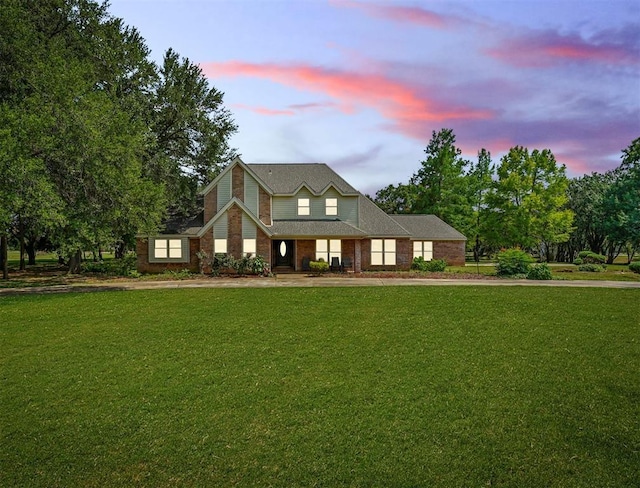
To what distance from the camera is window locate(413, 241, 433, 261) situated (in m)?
38.6

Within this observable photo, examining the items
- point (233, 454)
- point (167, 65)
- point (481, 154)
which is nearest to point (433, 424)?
point (233, 454)

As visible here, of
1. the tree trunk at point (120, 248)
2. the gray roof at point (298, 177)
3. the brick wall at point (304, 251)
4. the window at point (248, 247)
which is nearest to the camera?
the window at point (248, 247)

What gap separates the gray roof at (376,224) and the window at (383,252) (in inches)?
30.7

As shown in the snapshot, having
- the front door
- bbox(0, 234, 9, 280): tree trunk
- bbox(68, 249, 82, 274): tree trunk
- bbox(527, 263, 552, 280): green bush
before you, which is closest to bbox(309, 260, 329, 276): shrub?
the front door

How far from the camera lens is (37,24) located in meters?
29.5

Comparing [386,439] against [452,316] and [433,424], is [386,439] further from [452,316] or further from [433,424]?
[452,316]

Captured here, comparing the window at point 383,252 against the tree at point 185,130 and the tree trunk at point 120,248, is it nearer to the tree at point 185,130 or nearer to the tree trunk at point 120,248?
the tree at point 185,130

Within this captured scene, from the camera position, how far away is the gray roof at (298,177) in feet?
110

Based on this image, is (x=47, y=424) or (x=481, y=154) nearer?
(x=47, y=424)

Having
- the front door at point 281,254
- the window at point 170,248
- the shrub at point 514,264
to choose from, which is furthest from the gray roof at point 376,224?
the window at point 170,248

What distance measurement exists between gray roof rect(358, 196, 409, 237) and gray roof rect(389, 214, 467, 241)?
13.7 ft

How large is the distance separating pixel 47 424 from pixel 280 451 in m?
4.37

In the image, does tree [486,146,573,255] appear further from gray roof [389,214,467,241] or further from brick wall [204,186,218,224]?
brick wall [204,186,218,224]

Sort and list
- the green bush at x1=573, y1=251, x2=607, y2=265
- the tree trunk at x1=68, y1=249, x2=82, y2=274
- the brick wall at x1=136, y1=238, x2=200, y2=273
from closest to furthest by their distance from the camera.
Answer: the brick wall at x1=136, y1=238, x2=200, y2=273 → the tree trunk at x1=68, y1=249, x2=82, y2=274 → the green bush at x1=573, y1=251, x2=607, y2=265
